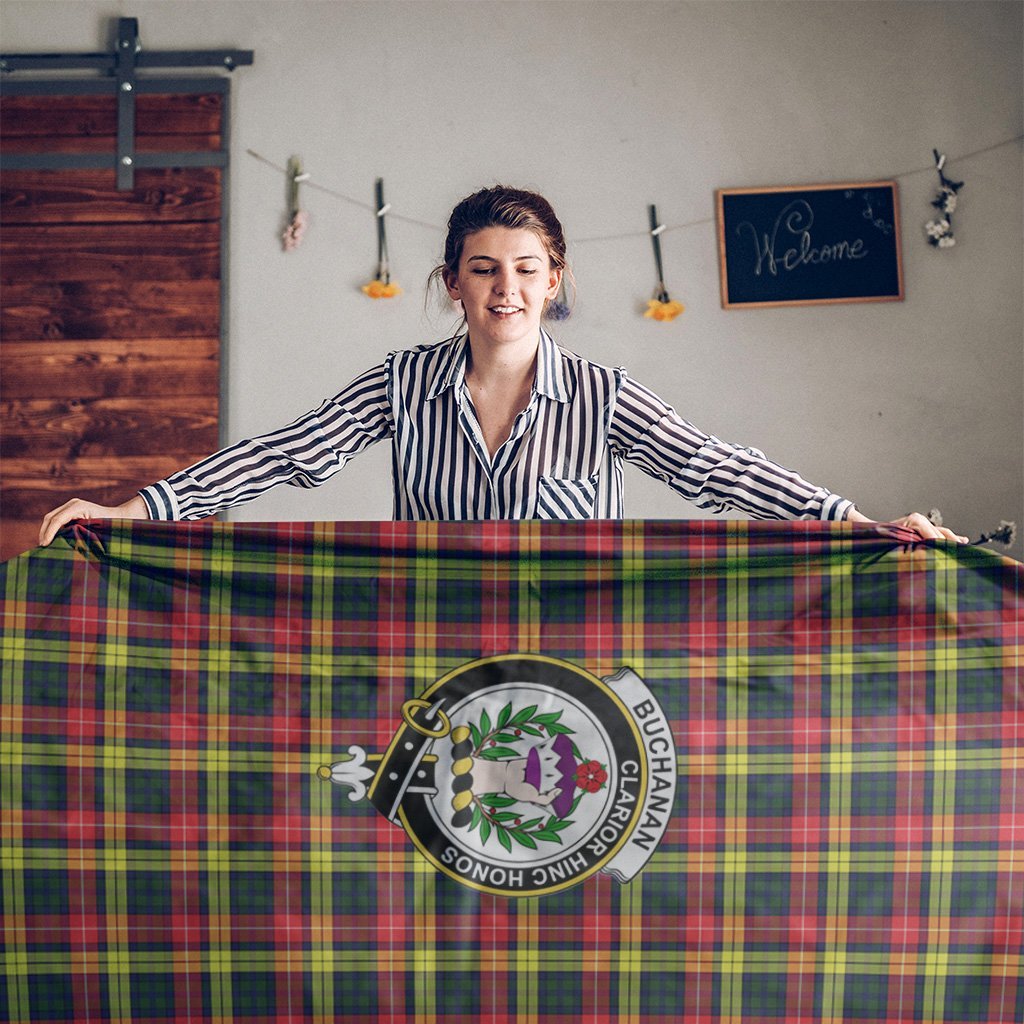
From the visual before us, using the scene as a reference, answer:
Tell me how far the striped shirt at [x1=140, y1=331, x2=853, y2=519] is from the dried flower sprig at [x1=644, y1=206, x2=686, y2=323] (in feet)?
3.91

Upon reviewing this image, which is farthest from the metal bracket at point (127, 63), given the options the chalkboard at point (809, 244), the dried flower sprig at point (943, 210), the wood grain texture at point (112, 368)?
the dried flower sprig at point (943, 210)

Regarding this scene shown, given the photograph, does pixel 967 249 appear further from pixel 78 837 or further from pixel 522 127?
pixel 78 837

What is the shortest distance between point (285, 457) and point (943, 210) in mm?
2030

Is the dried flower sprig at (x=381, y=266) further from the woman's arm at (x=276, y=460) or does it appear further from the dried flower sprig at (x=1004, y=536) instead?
the dried flower sprig at (x=1004, y=536)

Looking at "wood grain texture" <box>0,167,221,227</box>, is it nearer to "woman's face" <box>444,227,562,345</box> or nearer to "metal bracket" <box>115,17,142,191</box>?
"metal bracket" <box>115,17,142,191</box>

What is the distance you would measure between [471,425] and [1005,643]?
2.83 ft

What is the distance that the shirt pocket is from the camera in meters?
1.88

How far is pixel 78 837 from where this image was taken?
1.49 meters

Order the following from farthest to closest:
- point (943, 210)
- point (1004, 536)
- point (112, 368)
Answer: point (112, 368), point (943, 210), point (1004, 536)

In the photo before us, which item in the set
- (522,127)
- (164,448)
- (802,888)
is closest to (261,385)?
(164,448)

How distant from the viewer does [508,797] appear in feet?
4.90

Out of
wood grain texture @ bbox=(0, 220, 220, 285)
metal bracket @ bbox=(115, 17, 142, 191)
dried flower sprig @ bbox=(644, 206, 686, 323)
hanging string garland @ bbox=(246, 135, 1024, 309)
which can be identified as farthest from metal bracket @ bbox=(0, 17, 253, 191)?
dried flower sprig @ bbox=(644, 206, 686, 323)

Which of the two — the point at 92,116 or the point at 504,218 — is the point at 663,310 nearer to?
the point at 504,218

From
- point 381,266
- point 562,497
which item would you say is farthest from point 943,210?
point 562,497
